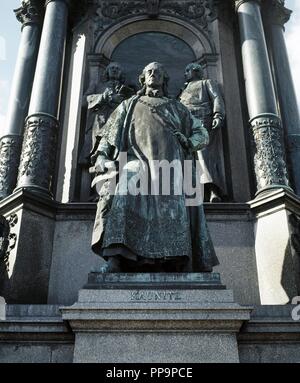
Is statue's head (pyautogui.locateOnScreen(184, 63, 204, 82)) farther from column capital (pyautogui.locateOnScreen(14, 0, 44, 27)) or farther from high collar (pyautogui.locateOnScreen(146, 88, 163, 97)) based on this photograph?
column capital (pyautogui.locateOnScreen(14, 0, 44, 27))

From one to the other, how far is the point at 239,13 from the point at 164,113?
5.87m

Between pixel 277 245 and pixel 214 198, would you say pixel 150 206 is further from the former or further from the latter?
pixel 214 198

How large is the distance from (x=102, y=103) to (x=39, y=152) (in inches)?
69.9

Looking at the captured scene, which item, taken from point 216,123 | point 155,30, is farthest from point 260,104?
point 155,30

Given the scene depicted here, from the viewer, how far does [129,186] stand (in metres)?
6.74

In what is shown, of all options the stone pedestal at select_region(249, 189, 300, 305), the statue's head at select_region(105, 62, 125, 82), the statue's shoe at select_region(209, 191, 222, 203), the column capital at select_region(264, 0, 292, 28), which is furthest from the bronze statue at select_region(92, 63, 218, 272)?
the column capital at select_region(264, 0, 292, 28)

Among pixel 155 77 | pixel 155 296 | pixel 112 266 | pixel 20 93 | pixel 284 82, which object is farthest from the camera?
pixel 284 82

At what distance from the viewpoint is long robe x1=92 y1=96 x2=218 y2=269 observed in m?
6.35

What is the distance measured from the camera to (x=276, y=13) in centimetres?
1301

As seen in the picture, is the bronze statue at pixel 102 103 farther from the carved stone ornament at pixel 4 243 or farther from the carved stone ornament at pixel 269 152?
the carved stone ornament at pixel 269 152

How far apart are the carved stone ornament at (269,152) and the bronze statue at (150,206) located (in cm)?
244

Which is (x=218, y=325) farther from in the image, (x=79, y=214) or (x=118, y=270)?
(x=79, y=214)

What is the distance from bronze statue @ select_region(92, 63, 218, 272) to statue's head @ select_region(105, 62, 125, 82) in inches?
141

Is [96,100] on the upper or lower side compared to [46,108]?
upper
